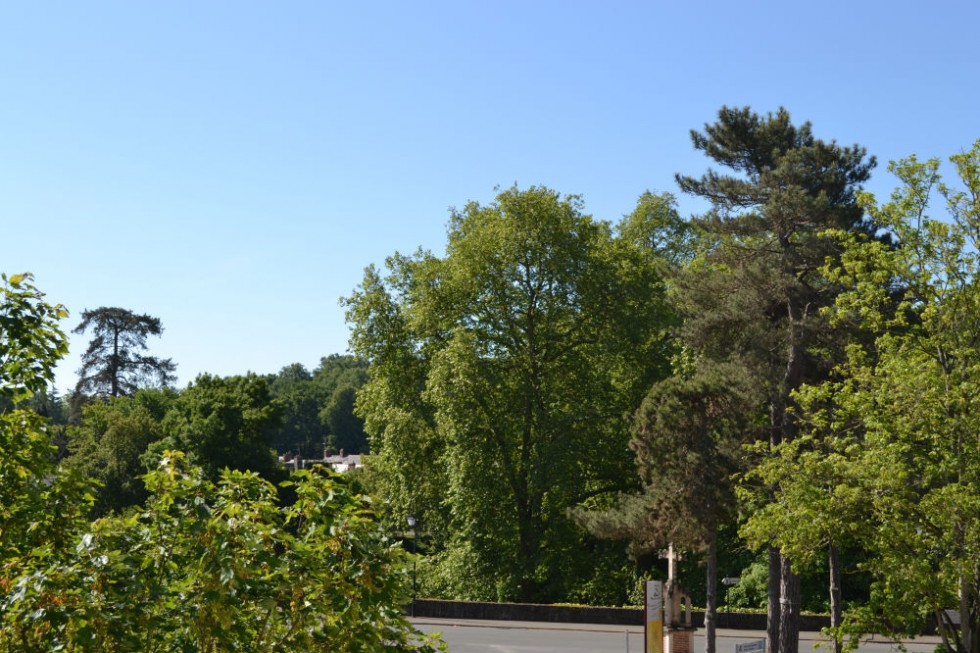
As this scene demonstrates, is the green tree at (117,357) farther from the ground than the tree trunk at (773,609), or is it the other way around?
the green tree at (117,357)

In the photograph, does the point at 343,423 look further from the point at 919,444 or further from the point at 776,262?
the point at 919,444

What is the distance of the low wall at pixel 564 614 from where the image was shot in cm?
3497

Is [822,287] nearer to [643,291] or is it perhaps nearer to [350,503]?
[643,291]

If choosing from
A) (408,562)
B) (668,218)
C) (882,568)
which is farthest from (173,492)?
(668,218)

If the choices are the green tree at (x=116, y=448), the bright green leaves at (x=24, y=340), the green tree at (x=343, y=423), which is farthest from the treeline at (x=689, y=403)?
the green tree at (x=343, y=423)

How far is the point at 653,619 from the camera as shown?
20.2 m

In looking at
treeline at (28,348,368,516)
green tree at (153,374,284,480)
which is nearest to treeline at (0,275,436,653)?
treeline at (28,348,368,516)

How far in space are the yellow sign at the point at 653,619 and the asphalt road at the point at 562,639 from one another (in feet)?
27.8

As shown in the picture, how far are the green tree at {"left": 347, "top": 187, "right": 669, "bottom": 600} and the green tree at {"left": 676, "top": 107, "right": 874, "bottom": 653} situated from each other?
11598 millimetres

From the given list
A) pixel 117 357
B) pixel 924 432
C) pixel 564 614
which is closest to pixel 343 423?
pixel 117 357

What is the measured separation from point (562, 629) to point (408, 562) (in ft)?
95.6

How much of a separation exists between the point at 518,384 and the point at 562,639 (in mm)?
11902

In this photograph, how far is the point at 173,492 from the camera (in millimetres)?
7457

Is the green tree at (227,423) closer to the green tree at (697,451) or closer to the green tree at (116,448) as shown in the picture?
the green tree at (116,448)
